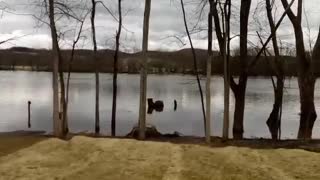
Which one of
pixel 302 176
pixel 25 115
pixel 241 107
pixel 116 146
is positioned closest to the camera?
pixel 302 176

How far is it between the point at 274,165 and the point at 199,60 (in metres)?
23.0

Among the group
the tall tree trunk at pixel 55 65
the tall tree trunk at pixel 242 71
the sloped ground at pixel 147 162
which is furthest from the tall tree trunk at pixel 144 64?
the sloped ground at pixel 147 162

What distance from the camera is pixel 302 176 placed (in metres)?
10.0

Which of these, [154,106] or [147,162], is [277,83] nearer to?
[147,162]

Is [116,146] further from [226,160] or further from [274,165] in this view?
[274,165]

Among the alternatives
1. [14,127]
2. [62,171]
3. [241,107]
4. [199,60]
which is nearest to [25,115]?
[14,127]

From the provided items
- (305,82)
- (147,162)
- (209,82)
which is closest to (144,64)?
(209,82)

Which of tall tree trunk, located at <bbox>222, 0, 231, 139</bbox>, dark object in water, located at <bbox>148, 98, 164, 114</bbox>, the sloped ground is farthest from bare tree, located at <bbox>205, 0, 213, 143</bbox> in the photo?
dark object in water, located at <bbox>148, 98, 164, 114</bbox>

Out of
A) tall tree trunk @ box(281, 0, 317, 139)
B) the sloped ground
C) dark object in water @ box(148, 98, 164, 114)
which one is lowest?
dark object in water @ box(148, 98, 164, 114)

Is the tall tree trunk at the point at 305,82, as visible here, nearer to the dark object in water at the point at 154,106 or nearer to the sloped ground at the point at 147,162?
the sloped ground at the point at 147,162

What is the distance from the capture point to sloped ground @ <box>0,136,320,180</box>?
9922 mm

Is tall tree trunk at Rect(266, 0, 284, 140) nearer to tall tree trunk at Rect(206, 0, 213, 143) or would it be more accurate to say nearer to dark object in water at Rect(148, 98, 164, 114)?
tall tree trunk at Rect(206, 0, 213, 143)

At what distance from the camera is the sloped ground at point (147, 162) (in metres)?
9.92

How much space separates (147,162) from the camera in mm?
10812
